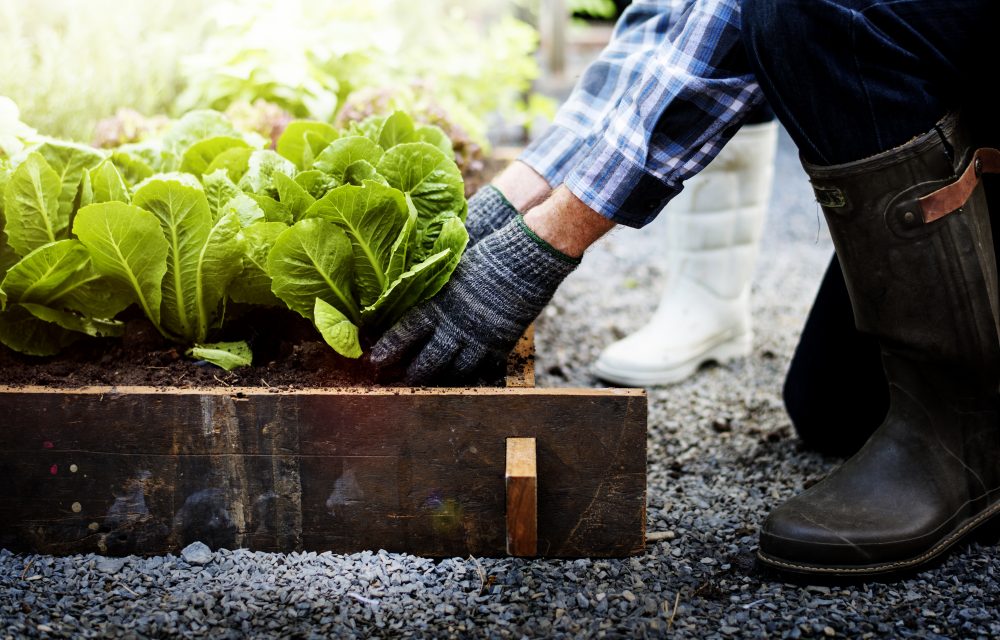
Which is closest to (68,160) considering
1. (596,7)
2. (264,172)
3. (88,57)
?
(264,172)

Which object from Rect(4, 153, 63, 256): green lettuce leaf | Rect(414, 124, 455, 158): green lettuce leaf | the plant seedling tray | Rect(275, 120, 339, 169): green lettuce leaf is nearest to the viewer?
the plant seedling tray

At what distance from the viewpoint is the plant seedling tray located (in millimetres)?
1402

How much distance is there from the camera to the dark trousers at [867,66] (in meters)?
1.31

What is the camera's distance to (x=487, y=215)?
176 cm

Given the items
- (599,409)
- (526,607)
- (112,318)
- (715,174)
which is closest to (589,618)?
(526,607)

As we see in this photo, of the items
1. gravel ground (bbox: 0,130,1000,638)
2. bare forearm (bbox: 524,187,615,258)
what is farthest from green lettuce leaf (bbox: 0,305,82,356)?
bare forearm (bbox: 524,187,615,258)

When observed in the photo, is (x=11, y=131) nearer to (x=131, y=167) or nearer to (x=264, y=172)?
(x=131, y=167)

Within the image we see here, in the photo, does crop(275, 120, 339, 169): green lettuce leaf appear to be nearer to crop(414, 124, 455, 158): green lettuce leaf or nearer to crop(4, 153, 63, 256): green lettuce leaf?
crop(414, 124, 455, 158): green lettuce leaf

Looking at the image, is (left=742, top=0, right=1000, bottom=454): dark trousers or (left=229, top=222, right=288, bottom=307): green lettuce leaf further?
(left=229, top=222, right=288, bottom=307): green lettuce leaf

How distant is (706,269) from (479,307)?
128 cm

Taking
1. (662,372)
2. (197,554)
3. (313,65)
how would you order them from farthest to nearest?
(313,65)
(662,372)
(197,554)

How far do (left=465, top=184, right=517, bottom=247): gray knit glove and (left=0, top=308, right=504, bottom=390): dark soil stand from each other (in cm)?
30

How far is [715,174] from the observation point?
8.23ft

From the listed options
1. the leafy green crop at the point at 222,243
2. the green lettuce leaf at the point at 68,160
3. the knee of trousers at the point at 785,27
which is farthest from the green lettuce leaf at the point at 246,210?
the knee of trousers at the point at 785,27
